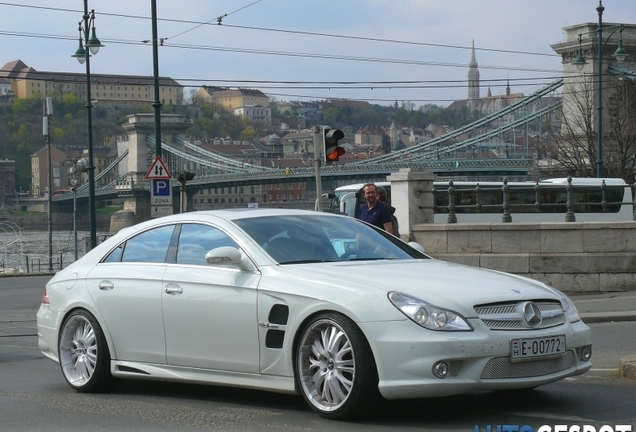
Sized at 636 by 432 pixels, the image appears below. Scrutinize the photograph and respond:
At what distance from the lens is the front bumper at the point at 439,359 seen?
6.14m

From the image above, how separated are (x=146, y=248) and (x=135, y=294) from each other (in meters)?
0.41

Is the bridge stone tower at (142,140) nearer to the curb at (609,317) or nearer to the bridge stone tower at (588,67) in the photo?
the bridge stone tower at (588,67)

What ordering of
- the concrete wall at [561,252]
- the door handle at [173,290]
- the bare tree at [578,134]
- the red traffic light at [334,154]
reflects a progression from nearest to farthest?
1. the door handle at [173,290]
2. the concrete wall at [561,252]
3. the red traffic light at [334,154]
4. the bare tree at [578,134]

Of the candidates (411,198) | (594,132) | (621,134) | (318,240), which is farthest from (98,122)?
(318,240)

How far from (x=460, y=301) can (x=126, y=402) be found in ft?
8.48

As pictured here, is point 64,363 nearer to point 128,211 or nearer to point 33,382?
point 33,382

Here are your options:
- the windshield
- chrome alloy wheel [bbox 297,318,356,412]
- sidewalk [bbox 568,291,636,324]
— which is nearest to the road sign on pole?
sidewalk [bbox 568,291,636,324]

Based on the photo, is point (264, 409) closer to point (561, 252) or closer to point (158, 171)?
point (561, 252)

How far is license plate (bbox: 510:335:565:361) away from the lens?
6273mm

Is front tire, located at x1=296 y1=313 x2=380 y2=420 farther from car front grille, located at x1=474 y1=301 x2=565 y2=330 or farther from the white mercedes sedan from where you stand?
car front grille, located at x1=474 y1=301 x2=565 y2=330

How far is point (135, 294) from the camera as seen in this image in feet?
25.6

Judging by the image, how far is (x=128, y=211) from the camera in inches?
3054

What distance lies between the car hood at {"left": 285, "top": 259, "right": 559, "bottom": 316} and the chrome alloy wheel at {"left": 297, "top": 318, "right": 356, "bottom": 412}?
1.02ft

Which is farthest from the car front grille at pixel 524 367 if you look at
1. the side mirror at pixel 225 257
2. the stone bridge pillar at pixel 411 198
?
the stone bridge pillar at pixel 411 198
